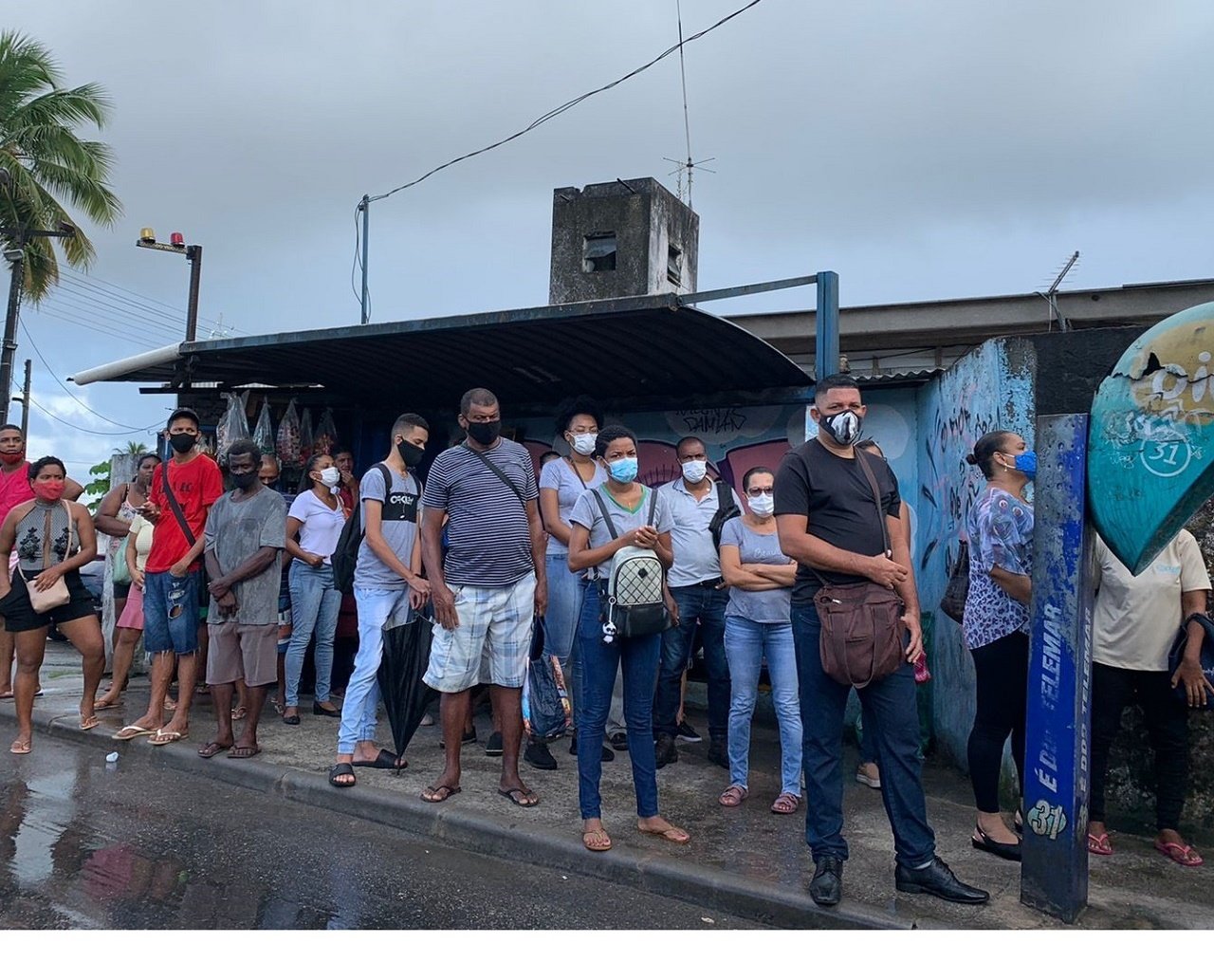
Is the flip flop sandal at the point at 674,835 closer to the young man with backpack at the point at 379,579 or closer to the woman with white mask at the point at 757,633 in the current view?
the woman with white mask at the point at 757,633

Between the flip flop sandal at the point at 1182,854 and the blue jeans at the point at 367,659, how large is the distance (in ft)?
13.4

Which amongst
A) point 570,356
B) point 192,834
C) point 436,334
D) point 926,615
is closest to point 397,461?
point 436,334

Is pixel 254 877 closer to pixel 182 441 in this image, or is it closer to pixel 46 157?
pixel 182 441

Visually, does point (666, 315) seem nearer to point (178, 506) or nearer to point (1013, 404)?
point (1013, 404)

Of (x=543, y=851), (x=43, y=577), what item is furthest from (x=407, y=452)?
(x=543, y=851)

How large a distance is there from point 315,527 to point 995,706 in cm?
494

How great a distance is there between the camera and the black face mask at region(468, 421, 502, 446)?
5359 millimetres

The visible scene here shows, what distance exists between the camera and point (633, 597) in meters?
4.62

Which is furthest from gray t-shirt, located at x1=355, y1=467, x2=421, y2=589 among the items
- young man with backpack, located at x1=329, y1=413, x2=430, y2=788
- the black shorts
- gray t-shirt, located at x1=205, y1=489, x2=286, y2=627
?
the black shorts

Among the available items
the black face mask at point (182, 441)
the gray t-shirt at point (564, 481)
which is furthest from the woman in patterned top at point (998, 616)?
the black face mask at point (182, 441)

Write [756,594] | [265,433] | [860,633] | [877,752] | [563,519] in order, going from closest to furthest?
1. [860,633]
2. [877,752]
3. [756,594]
4. [563,519]
5. [265,433]

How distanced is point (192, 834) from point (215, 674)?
4.71 feet

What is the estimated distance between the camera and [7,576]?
6.62 m

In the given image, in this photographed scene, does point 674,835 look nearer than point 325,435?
Yes
